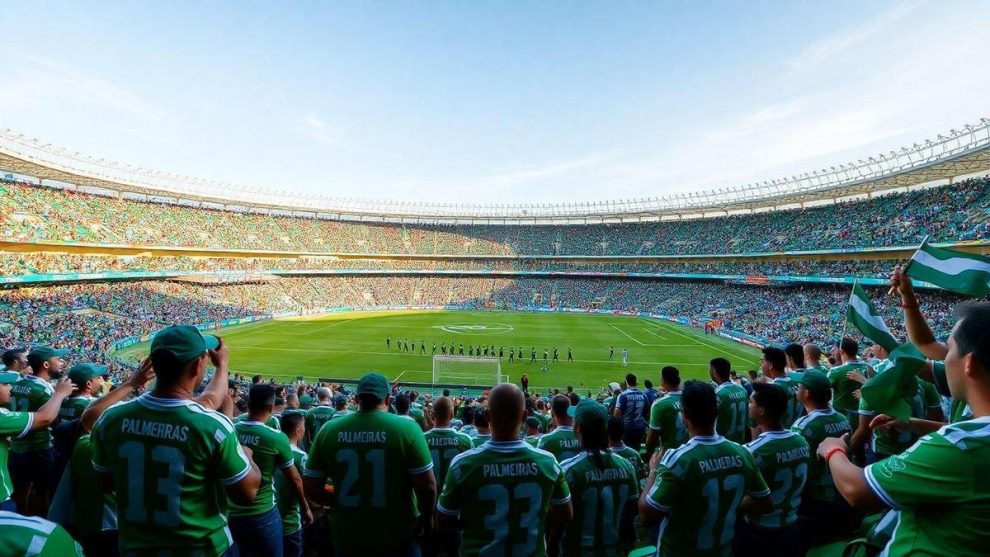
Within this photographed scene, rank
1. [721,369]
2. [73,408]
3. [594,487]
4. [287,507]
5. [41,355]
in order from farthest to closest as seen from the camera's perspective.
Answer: [721,369], [41,355], [73,408], [287,507], [594,487]

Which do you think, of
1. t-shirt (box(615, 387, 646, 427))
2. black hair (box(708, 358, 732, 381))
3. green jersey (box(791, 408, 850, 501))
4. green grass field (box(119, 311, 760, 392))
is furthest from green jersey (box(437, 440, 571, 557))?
green grass field (box(119, 311, 760, 392))

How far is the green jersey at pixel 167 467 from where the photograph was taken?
3021 mm

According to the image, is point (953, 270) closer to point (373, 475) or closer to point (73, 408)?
point (373, 475)

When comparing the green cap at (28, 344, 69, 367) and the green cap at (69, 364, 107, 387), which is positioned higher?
the green cap at (28, 344, 69, 367)

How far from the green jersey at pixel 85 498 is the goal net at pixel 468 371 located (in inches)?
927

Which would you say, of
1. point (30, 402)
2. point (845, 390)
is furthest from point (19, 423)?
point (845, 390)

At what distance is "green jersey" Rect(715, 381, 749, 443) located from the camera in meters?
6.86

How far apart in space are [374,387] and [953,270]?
17.6 ft

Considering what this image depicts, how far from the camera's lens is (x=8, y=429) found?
4.26 meters

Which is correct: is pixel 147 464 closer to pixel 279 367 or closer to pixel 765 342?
pixel 279 367

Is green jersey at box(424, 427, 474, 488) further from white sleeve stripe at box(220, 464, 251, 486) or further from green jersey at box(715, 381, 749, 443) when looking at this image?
green jersey at box(715, 381, 749, 443)

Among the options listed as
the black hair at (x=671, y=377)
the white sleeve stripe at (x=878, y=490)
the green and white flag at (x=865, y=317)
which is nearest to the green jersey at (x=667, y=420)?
the black hair at (x=671, y=377)

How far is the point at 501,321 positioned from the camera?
189 feet

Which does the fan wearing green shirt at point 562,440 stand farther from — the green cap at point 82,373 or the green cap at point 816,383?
the green cap at point 82,373
